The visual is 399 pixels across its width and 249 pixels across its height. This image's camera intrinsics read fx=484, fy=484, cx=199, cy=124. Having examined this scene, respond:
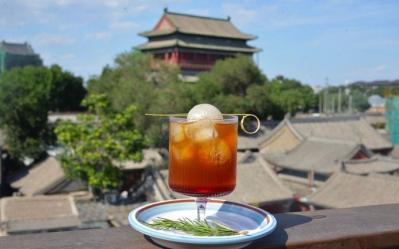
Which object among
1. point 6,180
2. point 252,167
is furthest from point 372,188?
point 6,180

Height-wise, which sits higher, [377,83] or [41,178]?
[377,83]

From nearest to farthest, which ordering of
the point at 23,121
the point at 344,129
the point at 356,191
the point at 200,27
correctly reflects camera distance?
the point at 356,191
the point at 23,121
the point at 344,129
the point at 200,27

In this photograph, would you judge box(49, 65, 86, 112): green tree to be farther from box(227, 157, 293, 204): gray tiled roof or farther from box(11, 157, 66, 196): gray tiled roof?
box(227, 157, 293, 204): gray tiled roof

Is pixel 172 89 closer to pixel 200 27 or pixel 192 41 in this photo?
pixel 192 41

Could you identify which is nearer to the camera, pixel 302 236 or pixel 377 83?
pixel 302 236

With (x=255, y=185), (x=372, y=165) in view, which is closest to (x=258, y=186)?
(x=255, y=185)

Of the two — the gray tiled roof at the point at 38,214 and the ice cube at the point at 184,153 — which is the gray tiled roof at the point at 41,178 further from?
the ice cube at the point at 184,153

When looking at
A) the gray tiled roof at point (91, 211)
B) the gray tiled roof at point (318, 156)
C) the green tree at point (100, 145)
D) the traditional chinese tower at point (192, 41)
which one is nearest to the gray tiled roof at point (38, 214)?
the gray tiled roof at point (91, 211)
